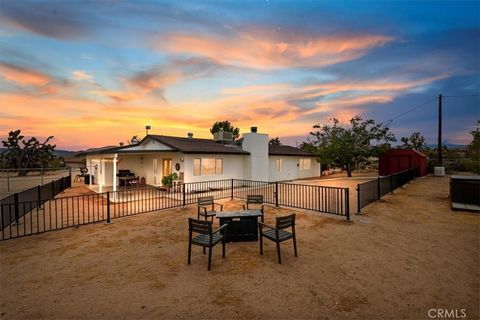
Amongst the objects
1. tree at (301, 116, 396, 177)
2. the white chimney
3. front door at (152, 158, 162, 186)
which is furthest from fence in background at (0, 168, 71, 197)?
tree at (301, 116, 396, 177)

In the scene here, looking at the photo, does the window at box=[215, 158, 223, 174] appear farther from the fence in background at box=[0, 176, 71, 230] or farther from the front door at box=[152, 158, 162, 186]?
the fence in background at box=[0, 176, 71, 230]

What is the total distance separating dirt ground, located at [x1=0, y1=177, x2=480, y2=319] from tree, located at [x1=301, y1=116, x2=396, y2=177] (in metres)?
17.9

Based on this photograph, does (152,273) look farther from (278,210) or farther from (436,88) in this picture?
(436,88)

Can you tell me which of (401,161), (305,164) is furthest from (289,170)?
(401,161)

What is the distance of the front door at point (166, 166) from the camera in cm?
1708

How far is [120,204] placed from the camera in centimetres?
1157

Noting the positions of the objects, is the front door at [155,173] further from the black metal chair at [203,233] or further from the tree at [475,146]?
the tree at [475,146]

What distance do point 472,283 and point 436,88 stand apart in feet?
107

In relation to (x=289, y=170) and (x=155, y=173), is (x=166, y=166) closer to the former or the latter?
(x=155, y=173)

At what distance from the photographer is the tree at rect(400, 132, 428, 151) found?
3962 cm

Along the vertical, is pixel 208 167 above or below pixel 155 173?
above

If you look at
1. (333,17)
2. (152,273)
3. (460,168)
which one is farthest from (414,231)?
(460,168)

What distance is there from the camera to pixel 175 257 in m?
5.29

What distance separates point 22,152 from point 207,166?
108 feet
